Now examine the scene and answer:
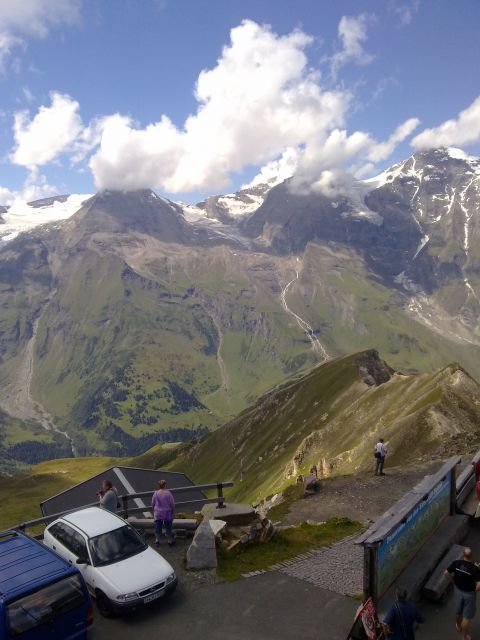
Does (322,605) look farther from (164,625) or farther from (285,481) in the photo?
(285,481)

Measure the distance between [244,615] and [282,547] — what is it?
559 centimetres

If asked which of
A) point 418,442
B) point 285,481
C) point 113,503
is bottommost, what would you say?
point 285,481

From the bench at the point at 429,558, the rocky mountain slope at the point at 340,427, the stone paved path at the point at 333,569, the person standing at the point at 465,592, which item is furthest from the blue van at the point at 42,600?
the rocky mountain slope at the point at 340,427

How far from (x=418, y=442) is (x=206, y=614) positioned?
44.9 m

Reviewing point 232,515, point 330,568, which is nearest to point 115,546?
point 232,515

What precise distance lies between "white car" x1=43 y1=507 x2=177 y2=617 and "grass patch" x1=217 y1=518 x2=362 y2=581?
309cm

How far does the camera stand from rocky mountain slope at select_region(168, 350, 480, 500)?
198 ft

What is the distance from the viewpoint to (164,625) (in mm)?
17531

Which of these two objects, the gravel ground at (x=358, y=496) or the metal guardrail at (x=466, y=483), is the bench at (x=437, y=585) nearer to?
the metal guardrail at (x=466, y=483)

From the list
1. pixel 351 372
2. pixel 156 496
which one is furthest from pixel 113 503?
pixel 351 372

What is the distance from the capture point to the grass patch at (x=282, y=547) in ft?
70.1

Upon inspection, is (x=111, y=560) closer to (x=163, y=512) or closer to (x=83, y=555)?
(x=83, y=555)

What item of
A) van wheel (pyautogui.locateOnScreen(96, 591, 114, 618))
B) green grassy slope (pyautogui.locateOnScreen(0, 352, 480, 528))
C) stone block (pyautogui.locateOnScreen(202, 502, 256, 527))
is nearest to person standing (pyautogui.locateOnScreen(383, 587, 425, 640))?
van wheel (pyautogui.locateOnScreen(96, 591, 114, 618))

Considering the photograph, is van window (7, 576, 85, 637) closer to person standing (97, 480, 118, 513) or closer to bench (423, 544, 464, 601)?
person standing (97, 480, 118, 513)
